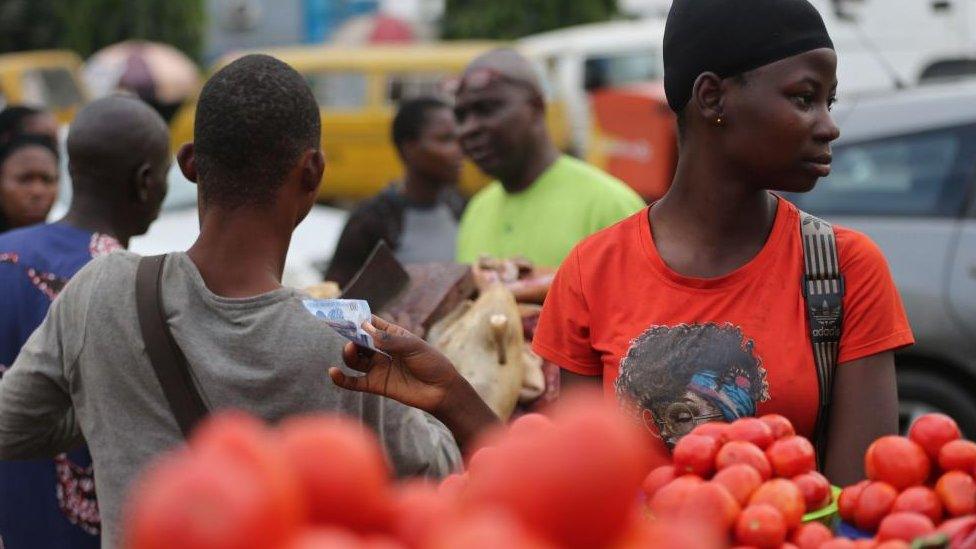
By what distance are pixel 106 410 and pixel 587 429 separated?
148cm

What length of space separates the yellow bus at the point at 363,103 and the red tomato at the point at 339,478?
17626mm

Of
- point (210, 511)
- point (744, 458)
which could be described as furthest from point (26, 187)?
point (210, 511)

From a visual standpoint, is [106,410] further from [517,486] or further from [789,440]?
[517,486]

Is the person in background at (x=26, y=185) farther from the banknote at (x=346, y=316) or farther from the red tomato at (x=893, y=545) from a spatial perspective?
the red tomato at (x=893, y=545)

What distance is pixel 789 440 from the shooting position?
226cm

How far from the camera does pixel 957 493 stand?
2.08 m

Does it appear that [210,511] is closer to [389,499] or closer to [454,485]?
[389,499]

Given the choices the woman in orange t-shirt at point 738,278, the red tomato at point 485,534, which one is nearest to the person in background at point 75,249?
the woman in orange t-shirt at point 738,278

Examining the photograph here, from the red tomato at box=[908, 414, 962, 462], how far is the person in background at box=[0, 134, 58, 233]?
3.94m

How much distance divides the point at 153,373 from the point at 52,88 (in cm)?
1728

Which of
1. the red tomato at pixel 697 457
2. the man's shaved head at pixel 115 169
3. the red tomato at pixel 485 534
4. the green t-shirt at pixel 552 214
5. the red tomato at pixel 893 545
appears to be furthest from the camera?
the green t-shirt at pixel 552 214

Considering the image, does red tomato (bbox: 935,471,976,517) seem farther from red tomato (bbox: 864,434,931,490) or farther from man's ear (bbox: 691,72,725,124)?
man's ear (bbox: 691,72,725,124)

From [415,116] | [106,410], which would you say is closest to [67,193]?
[415,116]

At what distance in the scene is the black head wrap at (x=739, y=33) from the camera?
106 inches
